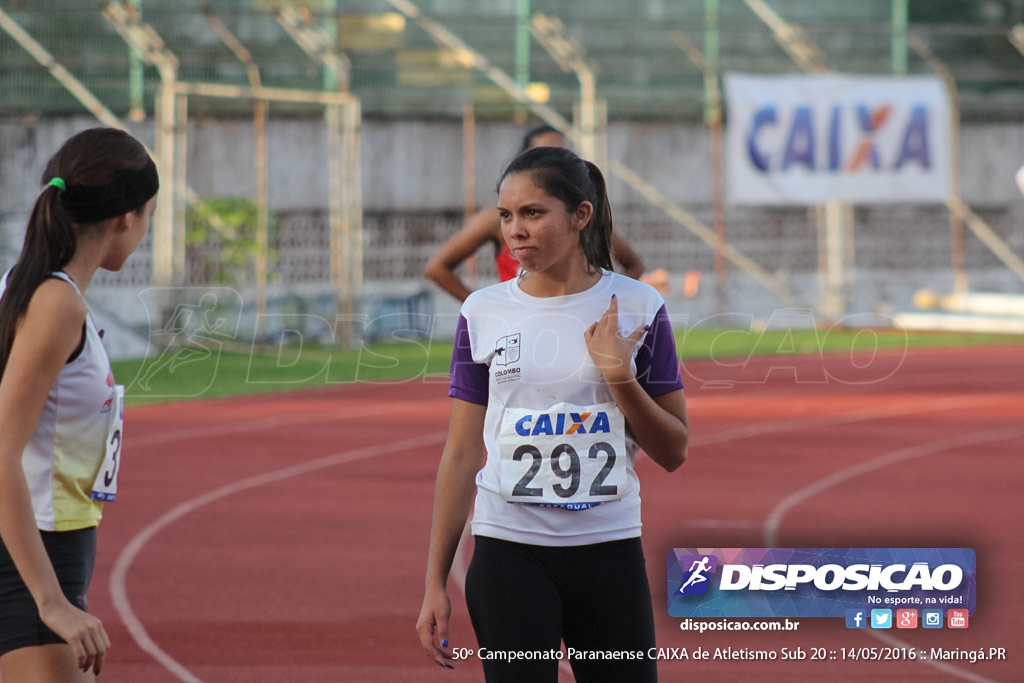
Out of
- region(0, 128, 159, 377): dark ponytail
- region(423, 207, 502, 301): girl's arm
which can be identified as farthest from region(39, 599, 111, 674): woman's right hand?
region(423, 207, 502, 301): girl's arm

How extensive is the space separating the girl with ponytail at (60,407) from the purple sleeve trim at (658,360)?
1.05 metres

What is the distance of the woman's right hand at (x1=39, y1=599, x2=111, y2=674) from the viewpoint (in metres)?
2.85

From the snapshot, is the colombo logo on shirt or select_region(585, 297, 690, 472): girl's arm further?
the colombo logo on shirt

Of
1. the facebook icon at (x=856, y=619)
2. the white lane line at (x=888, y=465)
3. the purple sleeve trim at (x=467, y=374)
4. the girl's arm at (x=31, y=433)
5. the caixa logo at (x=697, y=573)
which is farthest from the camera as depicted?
the white lane line at (x=888, y=465)

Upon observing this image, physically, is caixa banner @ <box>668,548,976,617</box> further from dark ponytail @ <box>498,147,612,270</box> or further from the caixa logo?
dark ponytail @ <box>498,147,612,270</box>

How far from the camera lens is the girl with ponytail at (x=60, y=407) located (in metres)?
2.84

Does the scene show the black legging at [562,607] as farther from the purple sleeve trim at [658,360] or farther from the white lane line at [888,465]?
the white lane line at [888,465]

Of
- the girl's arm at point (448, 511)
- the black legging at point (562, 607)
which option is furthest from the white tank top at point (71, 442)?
the black legging at point (562, 607)

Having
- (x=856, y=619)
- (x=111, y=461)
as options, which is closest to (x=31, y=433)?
(x=111, y=461)

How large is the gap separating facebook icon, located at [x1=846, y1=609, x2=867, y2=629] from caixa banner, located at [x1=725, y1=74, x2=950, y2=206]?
18384mm

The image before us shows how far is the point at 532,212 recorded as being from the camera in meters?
3.22

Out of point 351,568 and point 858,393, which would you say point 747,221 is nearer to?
point 858,393

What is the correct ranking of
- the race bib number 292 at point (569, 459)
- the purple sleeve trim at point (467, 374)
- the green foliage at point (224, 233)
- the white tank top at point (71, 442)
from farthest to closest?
the green foliage at point (224, 233), the purple sleeve trim at point (467, 374), the race bib number 292 at point (569, 459), the white tank top at point (71, 442)

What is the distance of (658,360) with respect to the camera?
3221 millimetres
